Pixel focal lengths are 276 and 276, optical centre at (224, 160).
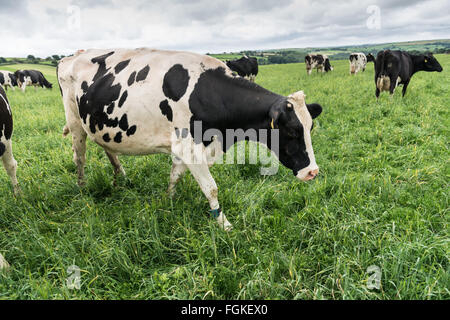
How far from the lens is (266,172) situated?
425cm

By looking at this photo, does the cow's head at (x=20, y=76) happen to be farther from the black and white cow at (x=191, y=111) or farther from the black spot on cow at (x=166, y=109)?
the black spot on cow at (x=166, y=109)

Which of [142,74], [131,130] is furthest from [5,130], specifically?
[142,74]

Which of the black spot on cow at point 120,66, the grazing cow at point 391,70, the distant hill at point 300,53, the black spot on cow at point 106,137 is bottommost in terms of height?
the black spot on cow at point 106,137

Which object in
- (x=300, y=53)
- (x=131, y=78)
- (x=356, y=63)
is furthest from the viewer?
(x=300, y=53)

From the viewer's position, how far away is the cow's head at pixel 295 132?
2635 mm

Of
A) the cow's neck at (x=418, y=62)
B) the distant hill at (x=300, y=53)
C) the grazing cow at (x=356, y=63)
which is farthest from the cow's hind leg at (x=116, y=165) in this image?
the distant hill at (x=300, y=53)

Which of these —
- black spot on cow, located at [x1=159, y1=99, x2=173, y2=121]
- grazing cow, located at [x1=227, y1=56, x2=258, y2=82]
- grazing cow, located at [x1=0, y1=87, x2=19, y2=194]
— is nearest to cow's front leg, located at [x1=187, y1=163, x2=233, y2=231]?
black spot on cow, located at [x1=159, y1=99, x2=173, y2=121]

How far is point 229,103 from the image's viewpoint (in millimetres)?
2918

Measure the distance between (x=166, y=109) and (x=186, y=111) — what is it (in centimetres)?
22

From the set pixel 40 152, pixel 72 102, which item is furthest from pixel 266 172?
pixel 40 152

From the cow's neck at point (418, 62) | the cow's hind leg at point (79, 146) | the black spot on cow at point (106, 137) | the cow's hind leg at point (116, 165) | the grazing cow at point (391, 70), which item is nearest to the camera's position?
the black spot on cow at point (106, 137)

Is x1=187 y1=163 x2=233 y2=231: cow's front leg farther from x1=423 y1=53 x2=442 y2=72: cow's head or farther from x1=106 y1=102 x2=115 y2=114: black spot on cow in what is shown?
x1=423 y1=53 x2=442 y2=72: cow's head

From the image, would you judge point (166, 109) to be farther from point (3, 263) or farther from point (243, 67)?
point (243, 67)

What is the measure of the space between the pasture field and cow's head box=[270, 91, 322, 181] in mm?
562
